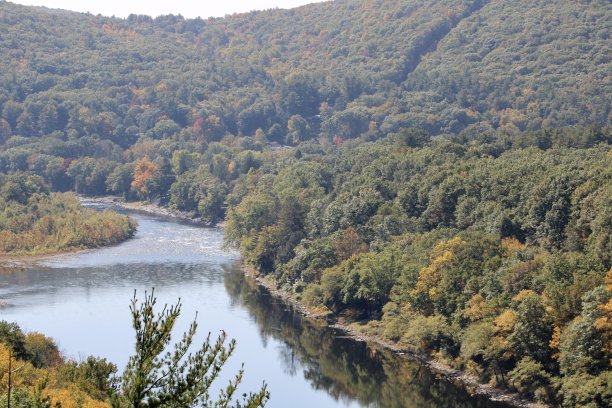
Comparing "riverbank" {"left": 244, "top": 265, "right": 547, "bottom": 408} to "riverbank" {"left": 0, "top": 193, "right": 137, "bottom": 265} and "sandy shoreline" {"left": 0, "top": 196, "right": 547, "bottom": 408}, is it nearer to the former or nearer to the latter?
"sandy shoreline" {"left": 0, "top": 196, "right": 547, "bottom": 408}

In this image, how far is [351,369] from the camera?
71.9 metres

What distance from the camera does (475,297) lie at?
72.4 metres

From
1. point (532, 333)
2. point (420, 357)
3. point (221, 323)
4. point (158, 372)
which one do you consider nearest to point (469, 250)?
point (420, 357)

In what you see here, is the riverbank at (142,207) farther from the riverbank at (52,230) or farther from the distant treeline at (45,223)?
the distant treeline at (45,223)

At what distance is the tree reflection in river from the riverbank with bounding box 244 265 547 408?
70 centimetres

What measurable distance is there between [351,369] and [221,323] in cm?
1561

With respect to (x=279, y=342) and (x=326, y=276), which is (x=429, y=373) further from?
(x=326, y=276)

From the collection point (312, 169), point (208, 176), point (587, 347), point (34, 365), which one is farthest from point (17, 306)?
point (208, 176)

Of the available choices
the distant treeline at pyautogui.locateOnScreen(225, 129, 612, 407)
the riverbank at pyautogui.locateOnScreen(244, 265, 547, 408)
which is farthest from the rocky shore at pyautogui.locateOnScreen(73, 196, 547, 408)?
the distant treeline at pyautogui.locateOnScreen(225, 129, 612, 407)

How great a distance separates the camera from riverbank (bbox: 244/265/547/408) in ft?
209

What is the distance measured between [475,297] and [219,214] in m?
81.9

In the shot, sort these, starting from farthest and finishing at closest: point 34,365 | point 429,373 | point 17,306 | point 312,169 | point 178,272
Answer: point 312,169 < point 178,272 < point 17,306 < point 429,373 < point 34,365

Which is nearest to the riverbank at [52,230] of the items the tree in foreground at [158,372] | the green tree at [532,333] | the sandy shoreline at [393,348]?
the sandy shoreline at [393,348]

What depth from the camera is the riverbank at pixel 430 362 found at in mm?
63688
